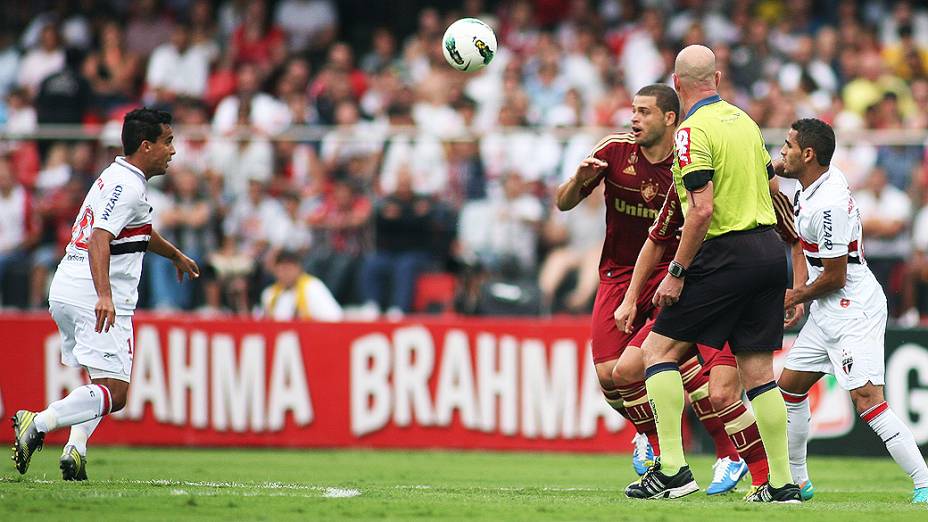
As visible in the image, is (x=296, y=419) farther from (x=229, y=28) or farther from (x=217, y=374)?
(x=229, y=28)

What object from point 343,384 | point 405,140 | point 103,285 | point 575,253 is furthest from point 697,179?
point 405,140

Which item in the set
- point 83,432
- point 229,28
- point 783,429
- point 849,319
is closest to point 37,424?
point 83,432

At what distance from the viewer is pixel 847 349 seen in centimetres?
835

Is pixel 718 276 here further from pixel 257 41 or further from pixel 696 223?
pixel 257 41

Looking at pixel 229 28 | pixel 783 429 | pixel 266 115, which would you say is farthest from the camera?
pixel 229 28

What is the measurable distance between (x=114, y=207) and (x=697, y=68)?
3868mm

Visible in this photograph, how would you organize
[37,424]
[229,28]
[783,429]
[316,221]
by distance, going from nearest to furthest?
[783,429], [37,424], [316,221], [229,28]

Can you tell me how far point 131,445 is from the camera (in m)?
13.6

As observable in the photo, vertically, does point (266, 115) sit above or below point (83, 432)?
above

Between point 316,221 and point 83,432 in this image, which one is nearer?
point 83,432

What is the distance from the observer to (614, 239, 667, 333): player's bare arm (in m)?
8.37

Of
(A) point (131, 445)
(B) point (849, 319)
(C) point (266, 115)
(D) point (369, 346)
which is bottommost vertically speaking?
(A) point (131, 445)

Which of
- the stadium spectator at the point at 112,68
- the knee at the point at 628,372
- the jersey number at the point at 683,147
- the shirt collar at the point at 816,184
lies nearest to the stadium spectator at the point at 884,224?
the shirt collar at the point at 816,184

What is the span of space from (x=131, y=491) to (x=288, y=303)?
6.16m
